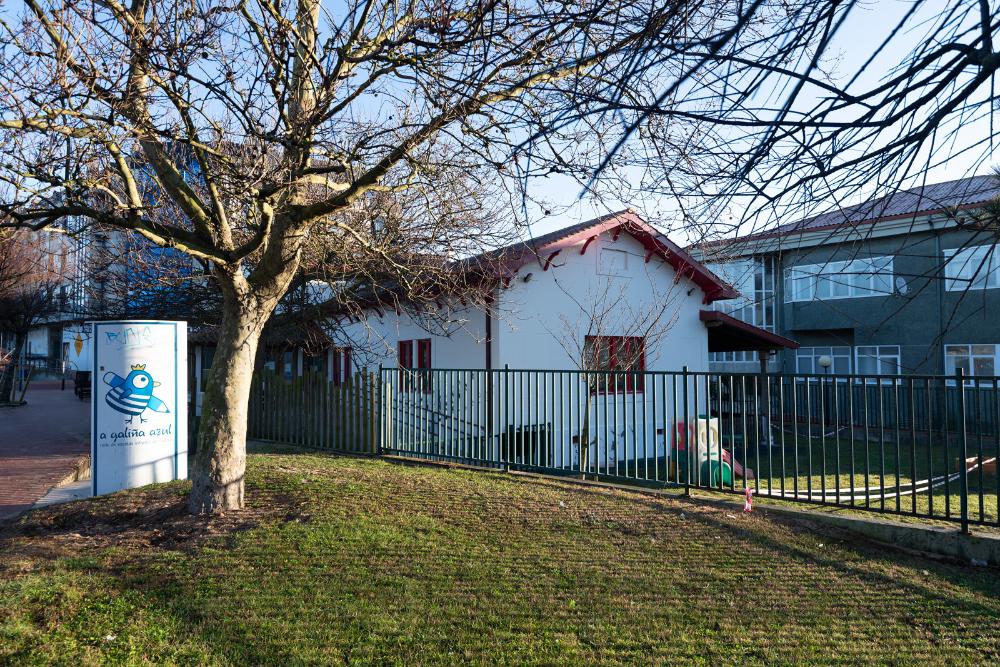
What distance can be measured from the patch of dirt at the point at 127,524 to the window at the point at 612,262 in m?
10.2

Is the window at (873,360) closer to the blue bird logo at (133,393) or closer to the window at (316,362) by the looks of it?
the window at (316,362)

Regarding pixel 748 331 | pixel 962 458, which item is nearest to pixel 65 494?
pixel 962 458

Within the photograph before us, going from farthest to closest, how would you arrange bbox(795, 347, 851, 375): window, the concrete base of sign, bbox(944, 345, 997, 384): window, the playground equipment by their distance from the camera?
bbox(795, 347, 851, 375): window < bbox(944, 345, 997, 384): window < the concrete base of sign < the playground equipment

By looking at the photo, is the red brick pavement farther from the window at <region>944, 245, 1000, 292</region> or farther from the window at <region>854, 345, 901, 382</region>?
the window at <region>854, 345, 901, 382</region>

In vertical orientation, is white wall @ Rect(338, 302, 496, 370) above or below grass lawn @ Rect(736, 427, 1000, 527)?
above

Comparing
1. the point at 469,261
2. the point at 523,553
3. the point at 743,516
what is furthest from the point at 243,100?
the point at 469,261

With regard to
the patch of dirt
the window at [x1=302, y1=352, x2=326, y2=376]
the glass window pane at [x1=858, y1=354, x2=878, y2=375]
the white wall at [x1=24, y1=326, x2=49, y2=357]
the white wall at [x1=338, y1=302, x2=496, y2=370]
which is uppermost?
the white wall at [x1=24, y1=326, x2=49, y2=357]

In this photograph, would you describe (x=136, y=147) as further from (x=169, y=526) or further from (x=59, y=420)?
(x=59, y=420)

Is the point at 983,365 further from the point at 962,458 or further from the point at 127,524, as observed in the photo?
the point at 127,524

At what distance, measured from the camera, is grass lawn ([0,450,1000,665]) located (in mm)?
4492

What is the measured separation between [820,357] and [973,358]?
4.44m

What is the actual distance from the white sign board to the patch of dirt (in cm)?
45

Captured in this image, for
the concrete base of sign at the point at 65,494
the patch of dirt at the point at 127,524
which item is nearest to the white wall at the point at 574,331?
the patch of dirt at the point at 127,524

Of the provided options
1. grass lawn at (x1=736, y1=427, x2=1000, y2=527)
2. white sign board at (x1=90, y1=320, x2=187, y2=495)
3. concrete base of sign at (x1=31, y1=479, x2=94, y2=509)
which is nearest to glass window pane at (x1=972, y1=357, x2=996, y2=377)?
grass lawn at (x1=736, y1=427, x2=1000, y2=527)
